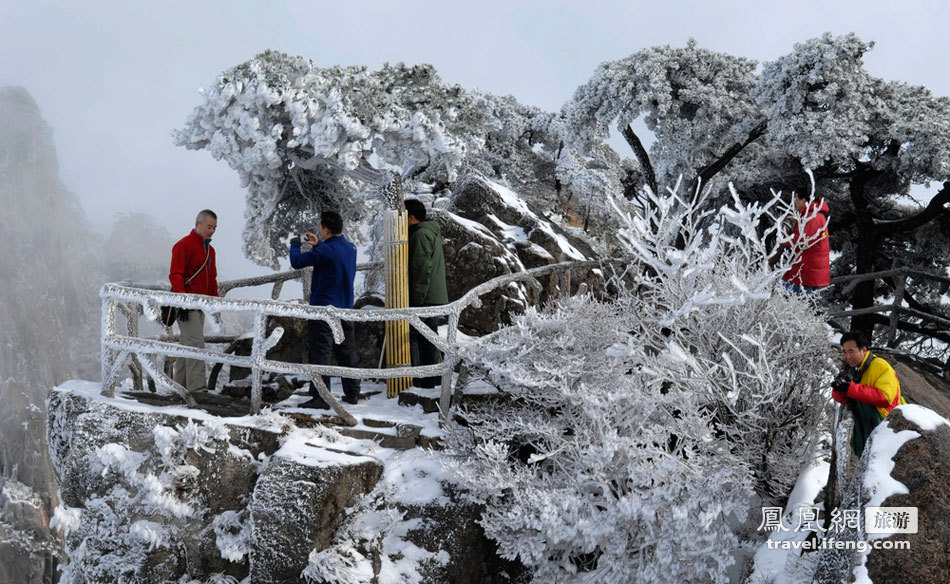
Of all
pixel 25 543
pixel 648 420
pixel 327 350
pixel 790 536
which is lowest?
pixel 25 543

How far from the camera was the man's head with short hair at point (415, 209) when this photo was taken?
771cm

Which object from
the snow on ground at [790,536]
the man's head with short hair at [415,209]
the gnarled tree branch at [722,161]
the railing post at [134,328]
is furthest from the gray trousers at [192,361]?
the gnarled tree branch at [722,161]

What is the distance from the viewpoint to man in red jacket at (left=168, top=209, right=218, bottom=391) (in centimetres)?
699

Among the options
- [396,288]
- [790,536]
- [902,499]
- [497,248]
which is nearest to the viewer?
[902,499]

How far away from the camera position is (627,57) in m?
16.1

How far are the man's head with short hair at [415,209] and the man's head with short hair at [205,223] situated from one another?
1.93m

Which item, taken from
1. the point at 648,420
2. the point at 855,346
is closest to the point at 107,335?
the point at 648,420

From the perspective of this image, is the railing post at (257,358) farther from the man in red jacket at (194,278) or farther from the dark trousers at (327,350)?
the man in red jacket at (194,278)

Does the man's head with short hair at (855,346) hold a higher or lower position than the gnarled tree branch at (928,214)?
lower

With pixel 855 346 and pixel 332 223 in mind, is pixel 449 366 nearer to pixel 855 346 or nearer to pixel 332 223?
pixel 332 223

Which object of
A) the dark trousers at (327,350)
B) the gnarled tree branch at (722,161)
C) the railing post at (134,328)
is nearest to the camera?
the dark trousers at (327,350)

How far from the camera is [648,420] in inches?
253

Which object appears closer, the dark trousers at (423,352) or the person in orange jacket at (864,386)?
the person in orange jacket at (864,386)

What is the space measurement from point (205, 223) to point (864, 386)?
231 inches
